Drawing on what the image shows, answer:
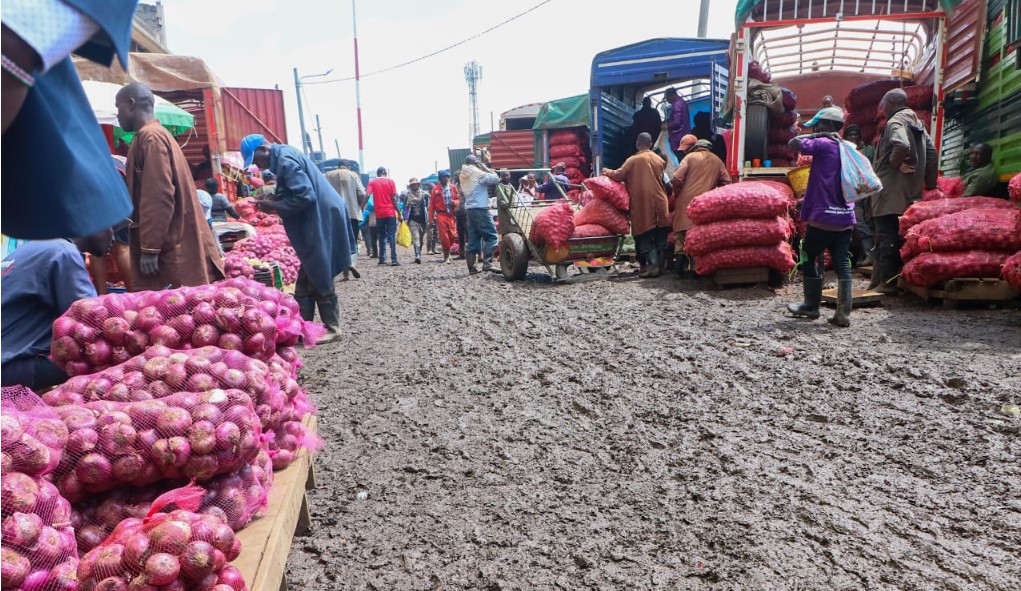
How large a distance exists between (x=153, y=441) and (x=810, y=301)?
5.07m

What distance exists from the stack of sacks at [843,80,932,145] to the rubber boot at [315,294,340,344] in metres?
7.45

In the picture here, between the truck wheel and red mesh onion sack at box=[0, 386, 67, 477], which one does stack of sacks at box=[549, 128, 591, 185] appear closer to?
the truck wheel

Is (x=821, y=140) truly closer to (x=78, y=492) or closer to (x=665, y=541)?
(x=665, y=541)

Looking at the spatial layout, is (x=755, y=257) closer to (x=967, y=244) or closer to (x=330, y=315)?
(x=967, y=244)

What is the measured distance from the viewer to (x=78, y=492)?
1562 millimetres

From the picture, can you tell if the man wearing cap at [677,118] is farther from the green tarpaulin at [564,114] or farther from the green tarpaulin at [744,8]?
the green tarpaulin at [564,114]

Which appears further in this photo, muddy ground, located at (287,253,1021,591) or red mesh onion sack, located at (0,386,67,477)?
muddy ground, located at (287,253,1021,591)

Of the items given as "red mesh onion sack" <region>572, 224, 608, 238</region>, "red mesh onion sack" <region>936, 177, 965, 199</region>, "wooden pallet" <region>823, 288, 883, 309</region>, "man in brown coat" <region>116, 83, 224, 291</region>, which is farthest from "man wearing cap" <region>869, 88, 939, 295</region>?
"man in brown coat" <region>116, 83, 224, 291</region>

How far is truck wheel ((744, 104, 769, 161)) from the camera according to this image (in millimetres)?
7844

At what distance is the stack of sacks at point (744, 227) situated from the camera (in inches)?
254

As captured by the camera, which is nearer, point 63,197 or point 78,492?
point 63,197

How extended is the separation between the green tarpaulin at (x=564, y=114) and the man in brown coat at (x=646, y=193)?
932cm

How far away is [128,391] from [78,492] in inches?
13.7

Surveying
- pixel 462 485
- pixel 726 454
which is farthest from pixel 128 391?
pixel 726 454
